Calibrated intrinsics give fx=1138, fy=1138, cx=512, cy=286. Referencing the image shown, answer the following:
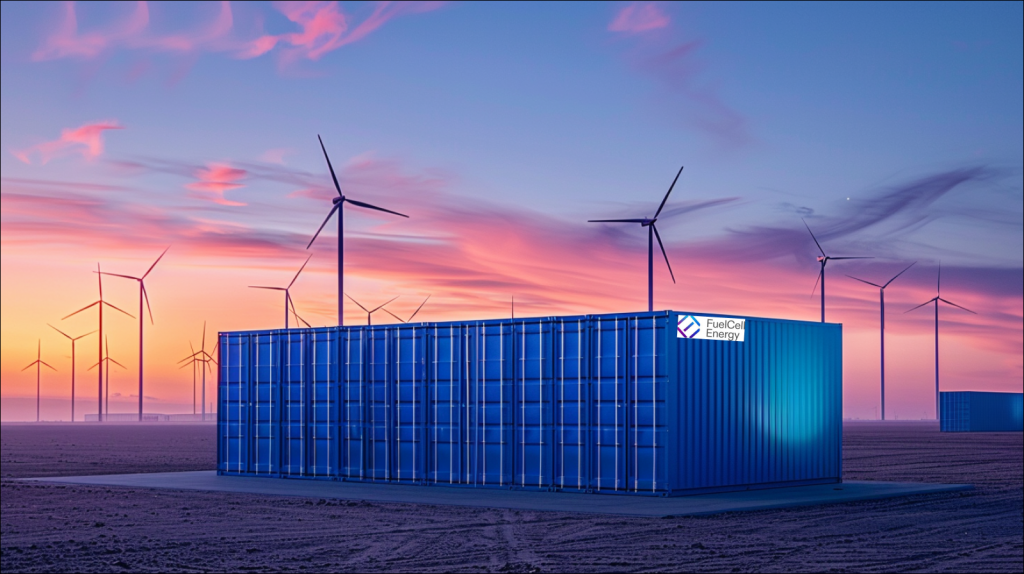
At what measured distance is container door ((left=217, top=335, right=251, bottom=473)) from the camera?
4269 centimetres

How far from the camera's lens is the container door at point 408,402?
37.2m

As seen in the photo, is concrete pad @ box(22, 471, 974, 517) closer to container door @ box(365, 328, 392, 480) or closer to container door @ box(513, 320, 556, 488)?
container door @ box(513, 320, 556, 488)

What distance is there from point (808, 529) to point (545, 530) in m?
5.39

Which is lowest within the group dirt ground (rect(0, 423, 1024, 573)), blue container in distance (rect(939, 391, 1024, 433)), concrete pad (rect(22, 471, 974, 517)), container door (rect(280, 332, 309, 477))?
blue container in distance (rect(939, 391, 1024, 433))

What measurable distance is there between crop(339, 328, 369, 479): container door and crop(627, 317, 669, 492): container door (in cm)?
1065

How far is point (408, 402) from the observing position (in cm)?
3766

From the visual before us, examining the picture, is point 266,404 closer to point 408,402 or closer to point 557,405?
point 408,402

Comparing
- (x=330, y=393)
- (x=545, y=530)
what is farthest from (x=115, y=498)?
(x=545, y=530)

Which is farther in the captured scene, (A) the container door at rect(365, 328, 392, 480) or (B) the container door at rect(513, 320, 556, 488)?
(A) the container door at rect(365, 328, 392, 480)

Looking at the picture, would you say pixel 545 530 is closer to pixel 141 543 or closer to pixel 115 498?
pixel 141 543

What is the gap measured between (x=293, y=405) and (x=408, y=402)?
5630 mm

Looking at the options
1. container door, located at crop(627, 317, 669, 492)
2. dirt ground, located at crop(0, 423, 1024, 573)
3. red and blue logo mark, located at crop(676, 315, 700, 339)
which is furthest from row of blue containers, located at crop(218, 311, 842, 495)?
dirt ground, located at crop(0, 423, 1024, 573)

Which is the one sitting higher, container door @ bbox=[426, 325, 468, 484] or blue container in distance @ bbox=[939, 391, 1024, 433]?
container door @ bbox=[426, 325, 468, 484]

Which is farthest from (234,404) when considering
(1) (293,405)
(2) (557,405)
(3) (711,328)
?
(3) (711,328)
